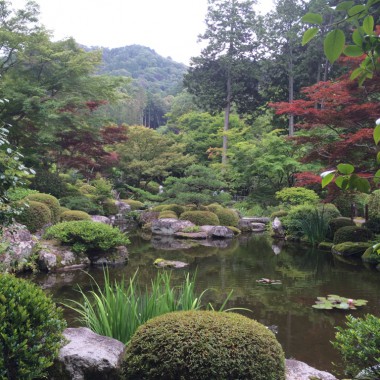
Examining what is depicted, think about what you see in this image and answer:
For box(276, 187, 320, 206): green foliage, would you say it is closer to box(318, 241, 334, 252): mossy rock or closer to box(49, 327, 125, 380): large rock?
box(318, 241, 334, 252): mossy rock

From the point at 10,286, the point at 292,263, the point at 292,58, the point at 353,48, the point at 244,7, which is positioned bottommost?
the point at 292,263

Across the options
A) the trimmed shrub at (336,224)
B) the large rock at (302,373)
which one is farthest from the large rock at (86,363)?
the trimmed shrub at (336,224)

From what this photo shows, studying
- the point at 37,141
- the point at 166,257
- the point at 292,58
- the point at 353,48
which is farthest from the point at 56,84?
the point at 292,58

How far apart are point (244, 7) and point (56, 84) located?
14567 mm

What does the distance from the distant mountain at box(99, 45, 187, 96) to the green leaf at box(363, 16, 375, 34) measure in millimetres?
59689

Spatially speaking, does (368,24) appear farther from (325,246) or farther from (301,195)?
(301,195)

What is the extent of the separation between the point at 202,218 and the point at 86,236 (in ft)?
20.4

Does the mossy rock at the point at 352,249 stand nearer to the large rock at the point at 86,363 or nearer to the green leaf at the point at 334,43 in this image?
the large rock at the point at 86,363

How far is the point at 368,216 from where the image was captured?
1072cm

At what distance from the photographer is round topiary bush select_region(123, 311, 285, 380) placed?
2102mm

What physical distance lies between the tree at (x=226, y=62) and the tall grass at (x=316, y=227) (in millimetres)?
9978

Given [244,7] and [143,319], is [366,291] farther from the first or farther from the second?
[244,7]

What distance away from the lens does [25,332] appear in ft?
6.80

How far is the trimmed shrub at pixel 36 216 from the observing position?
830cm
